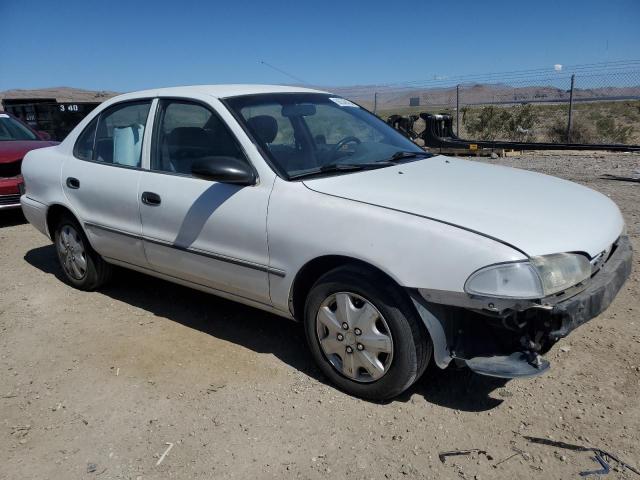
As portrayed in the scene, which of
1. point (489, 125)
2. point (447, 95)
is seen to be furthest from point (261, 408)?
point (447, 95)

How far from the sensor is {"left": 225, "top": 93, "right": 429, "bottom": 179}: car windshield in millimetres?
3539

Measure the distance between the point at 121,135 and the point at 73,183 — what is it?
619mm

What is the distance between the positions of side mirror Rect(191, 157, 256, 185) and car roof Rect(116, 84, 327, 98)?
0.67 meters

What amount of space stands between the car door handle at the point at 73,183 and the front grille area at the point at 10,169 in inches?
145

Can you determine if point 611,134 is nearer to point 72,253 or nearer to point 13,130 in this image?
point 13,130

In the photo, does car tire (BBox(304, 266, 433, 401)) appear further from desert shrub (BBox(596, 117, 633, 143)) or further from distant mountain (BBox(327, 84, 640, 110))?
desert shrub (BBox(596, 117, 633, 143))

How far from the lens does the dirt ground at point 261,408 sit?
2.71 m

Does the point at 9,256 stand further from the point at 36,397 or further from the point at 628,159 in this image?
the point at 628,159

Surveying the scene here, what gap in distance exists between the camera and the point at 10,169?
25.2ft

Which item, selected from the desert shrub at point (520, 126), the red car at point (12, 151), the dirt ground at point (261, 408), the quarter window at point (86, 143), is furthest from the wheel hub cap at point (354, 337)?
the desert shrub at point (520, 126)

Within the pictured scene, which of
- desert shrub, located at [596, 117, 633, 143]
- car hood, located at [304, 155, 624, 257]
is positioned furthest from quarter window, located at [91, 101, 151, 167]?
desert shrub, located at [596, 117, 633, 143]

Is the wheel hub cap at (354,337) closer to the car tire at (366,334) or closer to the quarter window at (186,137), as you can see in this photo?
the car tire at (366,334)

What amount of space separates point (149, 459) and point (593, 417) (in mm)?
2228

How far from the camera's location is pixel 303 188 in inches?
128
